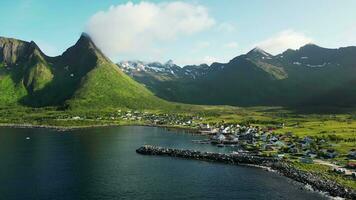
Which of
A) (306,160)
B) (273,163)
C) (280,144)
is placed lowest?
(273,163)

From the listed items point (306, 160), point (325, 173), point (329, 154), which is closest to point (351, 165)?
point (325, 173)

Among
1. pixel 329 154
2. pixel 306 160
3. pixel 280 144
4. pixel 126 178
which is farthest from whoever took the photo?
pixel 280 144

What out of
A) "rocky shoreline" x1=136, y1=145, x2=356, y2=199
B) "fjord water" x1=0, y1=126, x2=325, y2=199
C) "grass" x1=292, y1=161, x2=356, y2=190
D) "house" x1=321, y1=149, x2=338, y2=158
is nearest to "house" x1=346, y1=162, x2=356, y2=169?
"grass" x1=292, y1=161, x2=356, y2=190

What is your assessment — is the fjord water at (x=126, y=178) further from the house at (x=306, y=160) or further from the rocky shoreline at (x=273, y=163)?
the house at (x=306, y=160)

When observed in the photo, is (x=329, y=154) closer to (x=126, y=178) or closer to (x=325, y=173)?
(x=325, y=173)

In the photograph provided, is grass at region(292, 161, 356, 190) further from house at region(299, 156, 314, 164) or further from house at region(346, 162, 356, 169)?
house at region(346, 162, 356, 169)

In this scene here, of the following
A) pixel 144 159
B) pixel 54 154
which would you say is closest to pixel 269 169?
pixel 144 159
